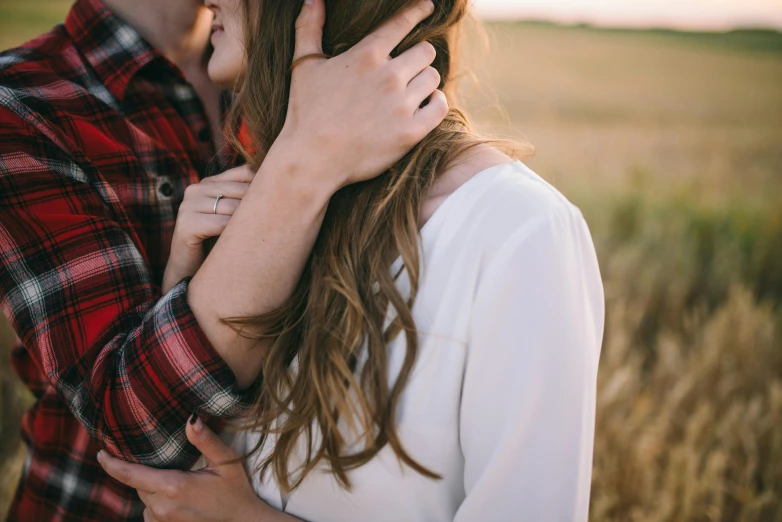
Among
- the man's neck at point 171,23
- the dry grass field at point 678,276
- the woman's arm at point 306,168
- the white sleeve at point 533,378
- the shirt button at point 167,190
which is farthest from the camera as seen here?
the dry grass field at point 678,276

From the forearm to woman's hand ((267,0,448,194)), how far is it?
0.03 metres

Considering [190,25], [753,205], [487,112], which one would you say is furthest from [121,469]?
[753,205]

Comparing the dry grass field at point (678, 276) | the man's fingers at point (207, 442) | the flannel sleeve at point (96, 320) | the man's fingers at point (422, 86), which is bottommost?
the dry grass field at point (678, 276)

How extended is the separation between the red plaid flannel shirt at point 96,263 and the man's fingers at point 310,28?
1.75 feet

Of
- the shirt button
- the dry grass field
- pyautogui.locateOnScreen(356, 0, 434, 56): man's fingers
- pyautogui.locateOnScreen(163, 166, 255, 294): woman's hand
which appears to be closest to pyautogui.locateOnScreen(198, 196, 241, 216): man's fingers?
pyautogui.locateOnScreen(163, 166, 255, 294): woman's hand

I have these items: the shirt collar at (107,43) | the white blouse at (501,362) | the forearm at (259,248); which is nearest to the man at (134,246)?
the forearm at (259,248)

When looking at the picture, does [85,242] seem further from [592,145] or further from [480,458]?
[592,145]

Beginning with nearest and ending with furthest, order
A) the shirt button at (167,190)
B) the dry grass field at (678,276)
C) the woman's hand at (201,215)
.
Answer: the woman's hand at (201,215)
the shirt button at (167,190)
the dry grass field at (678,276)

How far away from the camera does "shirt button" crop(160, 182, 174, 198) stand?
151 cm

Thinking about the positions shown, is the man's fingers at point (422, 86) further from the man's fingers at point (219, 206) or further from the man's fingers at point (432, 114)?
the man's fingers at point (219, 206)

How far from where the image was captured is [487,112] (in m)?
1.79

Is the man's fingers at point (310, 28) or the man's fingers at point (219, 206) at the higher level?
the man's fingers at point (310, 28)

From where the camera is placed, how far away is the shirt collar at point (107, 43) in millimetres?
1533

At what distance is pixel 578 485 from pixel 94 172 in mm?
1211
